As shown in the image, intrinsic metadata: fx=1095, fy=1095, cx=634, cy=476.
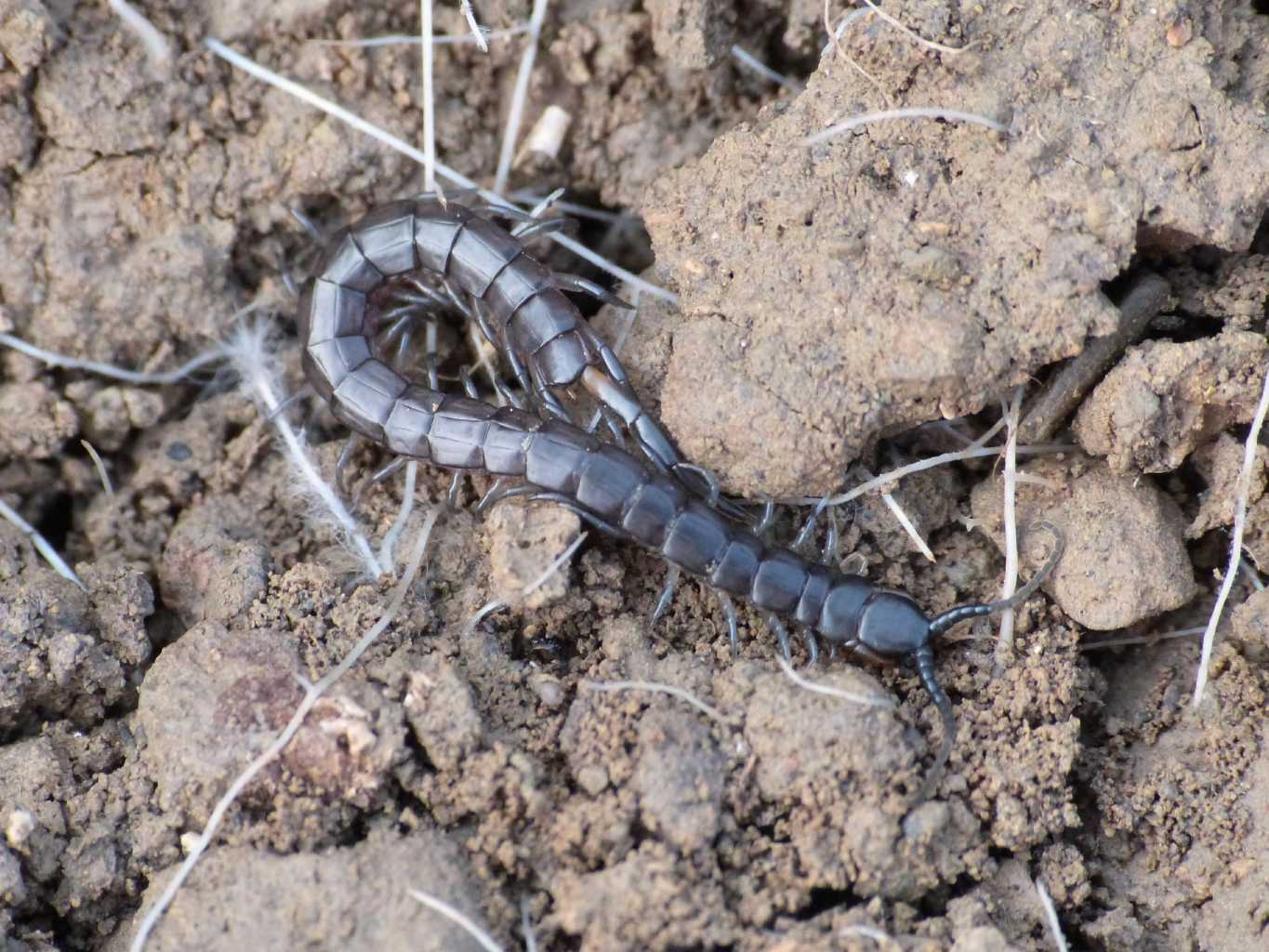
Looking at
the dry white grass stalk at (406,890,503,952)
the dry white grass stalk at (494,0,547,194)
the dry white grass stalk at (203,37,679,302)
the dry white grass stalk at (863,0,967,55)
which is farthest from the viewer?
the dry white grass stalk at (494,0,547,194)

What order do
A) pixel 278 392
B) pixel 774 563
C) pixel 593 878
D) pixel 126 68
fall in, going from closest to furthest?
pixel 593 878, pixel 774 563, pixel 126 68, pixel 278 392

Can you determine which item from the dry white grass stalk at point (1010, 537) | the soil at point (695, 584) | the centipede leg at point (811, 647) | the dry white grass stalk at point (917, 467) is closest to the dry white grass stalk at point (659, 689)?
the soil at point (695, 584)

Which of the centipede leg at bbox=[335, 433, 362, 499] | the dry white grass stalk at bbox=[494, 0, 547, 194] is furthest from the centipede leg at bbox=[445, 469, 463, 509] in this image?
the dry white grass stalk at bbox=[494, 0, 547, 194]

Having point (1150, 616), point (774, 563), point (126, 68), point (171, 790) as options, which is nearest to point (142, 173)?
point (126, 68)

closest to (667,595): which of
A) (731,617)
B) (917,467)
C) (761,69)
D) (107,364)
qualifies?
(731,617)

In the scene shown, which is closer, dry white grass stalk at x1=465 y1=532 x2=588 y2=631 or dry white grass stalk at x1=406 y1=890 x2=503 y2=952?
dry white grass stalk at x1=406 y1=890 x2=503 y2=952

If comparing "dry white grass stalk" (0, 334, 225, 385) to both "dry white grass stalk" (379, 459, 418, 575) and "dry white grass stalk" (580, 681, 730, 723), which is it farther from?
"dry white grass stalk" (580, 681, 730, 723)

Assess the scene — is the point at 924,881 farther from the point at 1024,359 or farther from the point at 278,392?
the point at 278,392

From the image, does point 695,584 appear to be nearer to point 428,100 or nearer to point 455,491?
point 455,491
